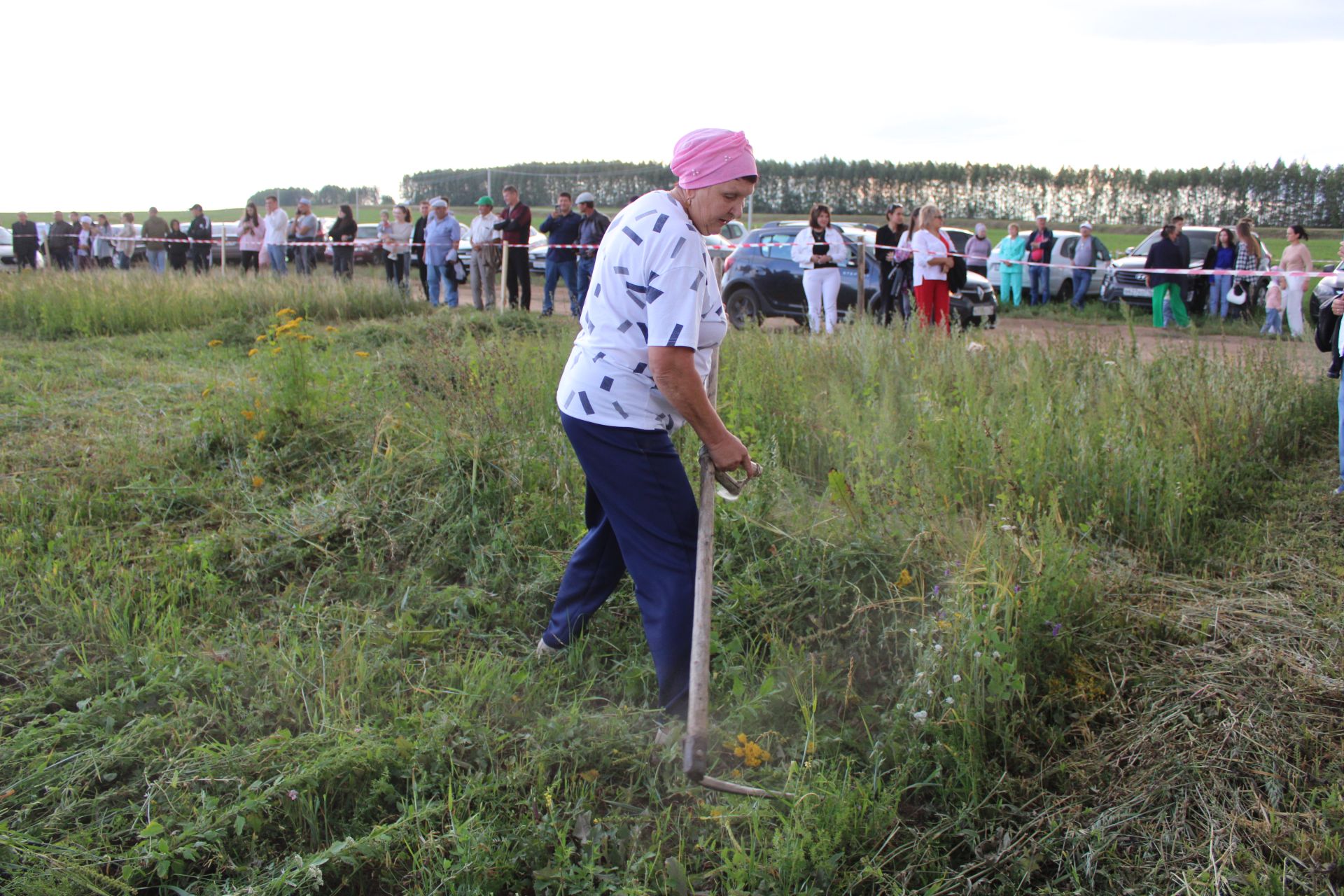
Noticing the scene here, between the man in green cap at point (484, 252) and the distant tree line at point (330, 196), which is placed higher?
the distant tree line at point (330, 196)

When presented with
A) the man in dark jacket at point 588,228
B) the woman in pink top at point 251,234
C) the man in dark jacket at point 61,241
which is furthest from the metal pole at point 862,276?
the man in dark jacket at point 61,241

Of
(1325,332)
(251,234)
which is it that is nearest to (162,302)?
(251,234)

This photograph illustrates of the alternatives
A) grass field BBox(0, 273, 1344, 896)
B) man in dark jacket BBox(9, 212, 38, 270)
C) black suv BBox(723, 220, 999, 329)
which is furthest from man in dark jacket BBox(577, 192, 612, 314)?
man in dark jacket BBox(9, 212, 38, 270)

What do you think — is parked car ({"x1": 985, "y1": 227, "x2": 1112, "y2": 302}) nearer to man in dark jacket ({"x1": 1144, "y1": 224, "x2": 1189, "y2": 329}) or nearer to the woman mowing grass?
man in dark jacket ({"x1": 1144, "y1": 224, "x2": 1189, "y2": 329})

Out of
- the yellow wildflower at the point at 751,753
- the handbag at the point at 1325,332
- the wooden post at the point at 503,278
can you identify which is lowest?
the yellow wildflower at the point at 751,753

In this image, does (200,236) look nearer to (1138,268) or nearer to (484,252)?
(484,252)

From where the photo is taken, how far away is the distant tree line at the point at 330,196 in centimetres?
3869

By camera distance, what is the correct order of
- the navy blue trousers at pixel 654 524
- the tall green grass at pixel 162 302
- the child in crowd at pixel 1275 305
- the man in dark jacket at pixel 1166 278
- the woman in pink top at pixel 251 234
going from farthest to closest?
the woman in pink top at pixel 251 234, the man in dark jacket at pixel 1166 278, the child in crowd at pixel 1275 305, the tall green grass at pixel 162 302, the navy blue trousers at pixel 654 524

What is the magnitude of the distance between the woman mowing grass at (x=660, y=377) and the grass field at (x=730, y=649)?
505 millimetres

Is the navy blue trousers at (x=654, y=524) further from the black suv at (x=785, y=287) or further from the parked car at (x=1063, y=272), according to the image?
the parked car at (x=1063, y=272)

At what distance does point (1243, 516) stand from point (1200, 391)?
1.11 m

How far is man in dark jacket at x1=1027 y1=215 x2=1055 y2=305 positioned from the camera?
18375mm

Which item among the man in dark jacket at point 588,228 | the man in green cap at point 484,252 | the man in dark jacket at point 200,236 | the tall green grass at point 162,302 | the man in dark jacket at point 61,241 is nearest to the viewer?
the tall green grass at point 162,302

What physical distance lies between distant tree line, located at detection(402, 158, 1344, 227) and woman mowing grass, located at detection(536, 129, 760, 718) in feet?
103
